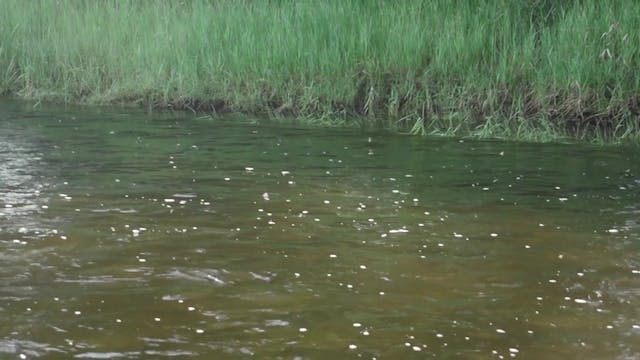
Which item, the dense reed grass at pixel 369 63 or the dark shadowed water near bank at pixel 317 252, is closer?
the dark shadowed water near bank at pixel 317 252

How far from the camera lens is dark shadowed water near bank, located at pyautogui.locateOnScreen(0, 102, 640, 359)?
179 inches

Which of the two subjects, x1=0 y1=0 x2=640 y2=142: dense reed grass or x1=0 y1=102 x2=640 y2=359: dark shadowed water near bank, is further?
x1=0 y1=0 x2=640 y2=142: dense reed grass

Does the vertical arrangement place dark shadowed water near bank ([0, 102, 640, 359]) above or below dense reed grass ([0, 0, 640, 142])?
below

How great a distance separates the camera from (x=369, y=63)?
11906 millimetres

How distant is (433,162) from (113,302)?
4867 millimetres

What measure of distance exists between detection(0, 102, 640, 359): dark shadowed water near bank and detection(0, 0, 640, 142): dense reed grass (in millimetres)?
1149

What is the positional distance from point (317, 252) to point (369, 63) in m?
6.22

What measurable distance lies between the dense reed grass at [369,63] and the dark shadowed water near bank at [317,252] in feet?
3.77

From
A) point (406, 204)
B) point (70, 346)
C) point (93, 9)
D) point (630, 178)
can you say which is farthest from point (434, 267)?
point (93, 9)

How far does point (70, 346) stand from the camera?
14.3ft

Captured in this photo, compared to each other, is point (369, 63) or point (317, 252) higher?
point (369, 63)

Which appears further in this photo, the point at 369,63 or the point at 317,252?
the point at 369,63

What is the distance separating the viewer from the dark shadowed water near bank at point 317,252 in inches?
179

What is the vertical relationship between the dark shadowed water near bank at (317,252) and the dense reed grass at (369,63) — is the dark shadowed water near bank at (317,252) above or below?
below
